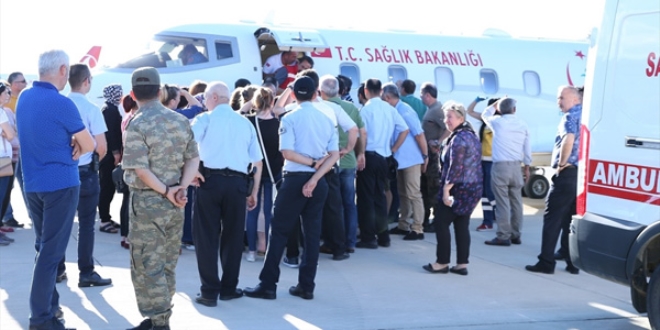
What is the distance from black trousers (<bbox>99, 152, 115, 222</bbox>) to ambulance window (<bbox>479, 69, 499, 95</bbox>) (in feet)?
30.9

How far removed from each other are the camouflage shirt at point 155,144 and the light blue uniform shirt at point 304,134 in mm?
1590

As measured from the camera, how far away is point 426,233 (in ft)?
38.2

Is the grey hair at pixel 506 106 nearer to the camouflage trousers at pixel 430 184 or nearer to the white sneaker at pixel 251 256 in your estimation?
the camouflage trousers at pixel 430 184

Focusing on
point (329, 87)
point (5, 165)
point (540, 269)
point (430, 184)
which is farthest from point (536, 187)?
point (5, 165)

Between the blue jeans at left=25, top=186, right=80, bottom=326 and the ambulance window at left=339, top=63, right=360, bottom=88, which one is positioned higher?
the ambulance window at left=339, top=63, right=360, bottom=88

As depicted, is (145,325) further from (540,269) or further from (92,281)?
(540,269)

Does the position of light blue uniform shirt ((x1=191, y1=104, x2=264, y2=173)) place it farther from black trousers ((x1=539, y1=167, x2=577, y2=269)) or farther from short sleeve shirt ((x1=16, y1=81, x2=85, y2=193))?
black trousers ((x1=539, y1=167, x2=577, y2=269))

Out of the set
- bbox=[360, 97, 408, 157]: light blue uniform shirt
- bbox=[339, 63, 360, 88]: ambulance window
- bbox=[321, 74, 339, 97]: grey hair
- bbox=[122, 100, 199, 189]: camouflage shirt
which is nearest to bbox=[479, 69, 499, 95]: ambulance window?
bbox=[339, 63, 360, 88]: ambulance window

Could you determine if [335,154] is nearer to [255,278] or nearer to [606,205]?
[255,278]

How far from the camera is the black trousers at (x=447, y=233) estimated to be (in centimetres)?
898

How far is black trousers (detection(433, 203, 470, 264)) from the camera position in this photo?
8.98 m

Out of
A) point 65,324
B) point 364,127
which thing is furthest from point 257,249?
point 65,324

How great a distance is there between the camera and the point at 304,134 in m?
7.60

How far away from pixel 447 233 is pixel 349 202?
1.37m
